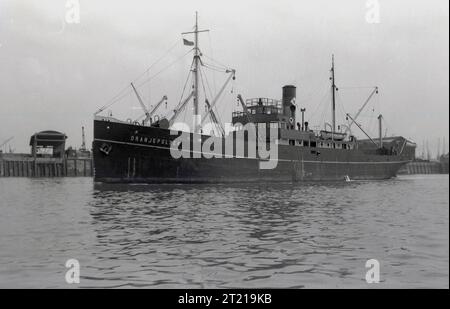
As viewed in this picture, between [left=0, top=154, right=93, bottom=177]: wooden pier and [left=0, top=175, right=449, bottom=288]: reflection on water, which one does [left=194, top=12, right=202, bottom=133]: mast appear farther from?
[left=0, top=154, right=93, bottom=177]: wooden pier

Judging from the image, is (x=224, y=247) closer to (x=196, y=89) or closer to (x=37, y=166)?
(x=196, y=89)

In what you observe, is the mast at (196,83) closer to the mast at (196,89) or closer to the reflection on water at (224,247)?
the mast at (196,89)

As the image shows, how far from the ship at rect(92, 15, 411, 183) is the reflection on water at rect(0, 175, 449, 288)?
1747 centimetres

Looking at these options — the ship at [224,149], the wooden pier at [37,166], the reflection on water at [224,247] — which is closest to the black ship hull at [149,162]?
the ship at [224,149]

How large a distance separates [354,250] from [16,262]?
24.4ft

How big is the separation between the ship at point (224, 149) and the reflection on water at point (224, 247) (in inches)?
688

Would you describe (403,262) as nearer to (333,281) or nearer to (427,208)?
(333,281)

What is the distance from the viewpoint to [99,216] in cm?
1614

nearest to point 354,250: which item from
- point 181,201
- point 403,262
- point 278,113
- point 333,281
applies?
point 403,262

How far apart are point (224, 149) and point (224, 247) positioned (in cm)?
2815

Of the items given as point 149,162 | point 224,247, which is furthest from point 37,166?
point 224,247

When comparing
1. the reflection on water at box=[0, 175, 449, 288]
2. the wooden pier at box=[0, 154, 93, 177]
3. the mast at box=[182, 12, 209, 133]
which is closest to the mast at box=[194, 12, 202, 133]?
the mast at box=[182, 12, 209, 133]

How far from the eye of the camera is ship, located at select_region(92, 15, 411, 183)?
35406 millimetres

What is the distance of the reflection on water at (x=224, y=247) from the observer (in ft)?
25.8
